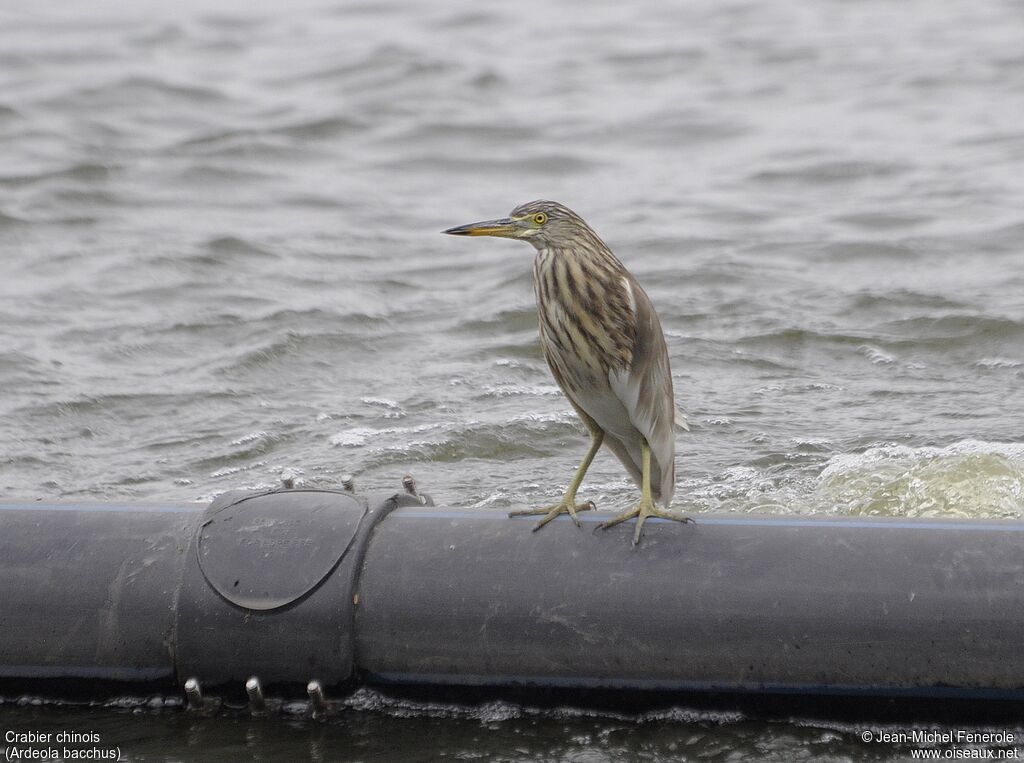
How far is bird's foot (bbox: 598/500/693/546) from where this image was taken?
4.06m

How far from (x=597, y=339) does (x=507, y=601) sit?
781 millimetres

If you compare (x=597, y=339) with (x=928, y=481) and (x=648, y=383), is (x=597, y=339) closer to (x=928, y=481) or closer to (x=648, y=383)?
(x=648, y=383)

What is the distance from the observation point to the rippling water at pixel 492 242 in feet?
21.1

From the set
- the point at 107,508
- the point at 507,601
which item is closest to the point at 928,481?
the point at 507,601

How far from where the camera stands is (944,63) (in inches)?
585

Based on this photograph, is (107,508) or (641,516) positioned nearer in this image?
(641,516)

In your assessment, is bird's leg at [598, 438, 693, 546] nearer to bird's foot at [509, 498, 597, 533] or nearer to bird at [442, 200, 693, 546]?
bird at [442, 200, 693, 546]

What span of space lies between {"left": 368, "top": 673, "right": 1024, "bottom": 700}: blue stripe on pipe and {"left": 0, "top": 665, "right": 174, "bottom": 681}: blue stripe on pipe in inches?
22.9

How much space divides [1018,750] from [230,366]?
4900 mm

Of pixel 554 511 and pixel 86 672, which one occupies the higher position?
pixel 554 511

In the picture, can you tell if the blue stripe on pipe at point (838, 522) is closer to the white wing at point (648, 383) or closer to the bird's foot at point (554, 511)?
the bird's foot at point (554, 511)

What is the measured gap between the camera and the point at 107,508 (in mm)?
4270

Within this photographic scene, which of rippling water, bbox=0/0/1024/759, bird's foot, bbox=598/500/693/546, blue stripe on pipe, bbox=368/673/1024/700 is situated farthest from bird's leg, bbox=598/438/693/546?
rippling water, bbox=0/0/1024/759

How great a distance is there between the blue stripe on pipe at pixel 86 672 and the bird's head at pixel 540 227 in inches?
58.2
